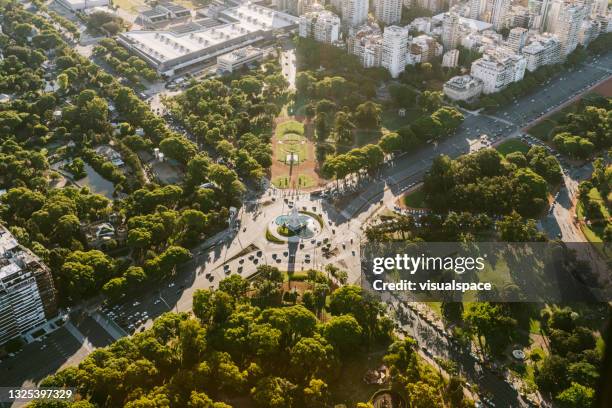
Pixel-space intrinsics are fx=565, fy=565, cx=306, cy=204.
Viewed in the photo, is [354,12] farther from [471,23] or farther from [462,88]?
[462,88]

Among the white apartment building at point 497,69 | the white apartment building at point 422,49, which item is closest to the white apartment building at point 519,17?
the white apartment building at point 422,49

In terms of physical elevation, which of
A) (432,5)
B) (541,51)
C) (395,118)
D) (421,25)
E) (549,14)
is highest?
(549,14)

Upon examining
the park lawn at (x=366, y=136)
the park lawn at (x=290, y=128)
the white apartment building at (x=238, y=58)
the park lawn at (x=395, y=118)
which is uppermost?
the white apartment building at (x=238, y=58)

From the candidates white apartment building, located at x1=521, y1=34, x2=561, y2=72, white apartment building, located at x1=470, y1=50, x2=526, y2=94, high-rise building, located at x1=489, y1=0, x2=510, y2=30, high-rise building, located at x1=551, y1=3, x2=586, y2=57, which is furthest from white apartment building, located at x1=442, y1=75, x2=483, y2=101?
high-rise building, located at x1=489, y1=0, x2=510, y2=30

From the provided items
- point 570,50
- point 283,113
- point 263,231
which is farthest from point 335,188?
point 570,50

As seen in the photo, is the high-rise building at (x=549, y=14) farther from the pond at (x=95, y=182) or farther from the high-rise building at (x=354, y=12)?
the pond at (x=95, y=182)

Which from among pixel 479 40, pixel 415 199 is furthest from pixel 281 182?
pixel 479 40
